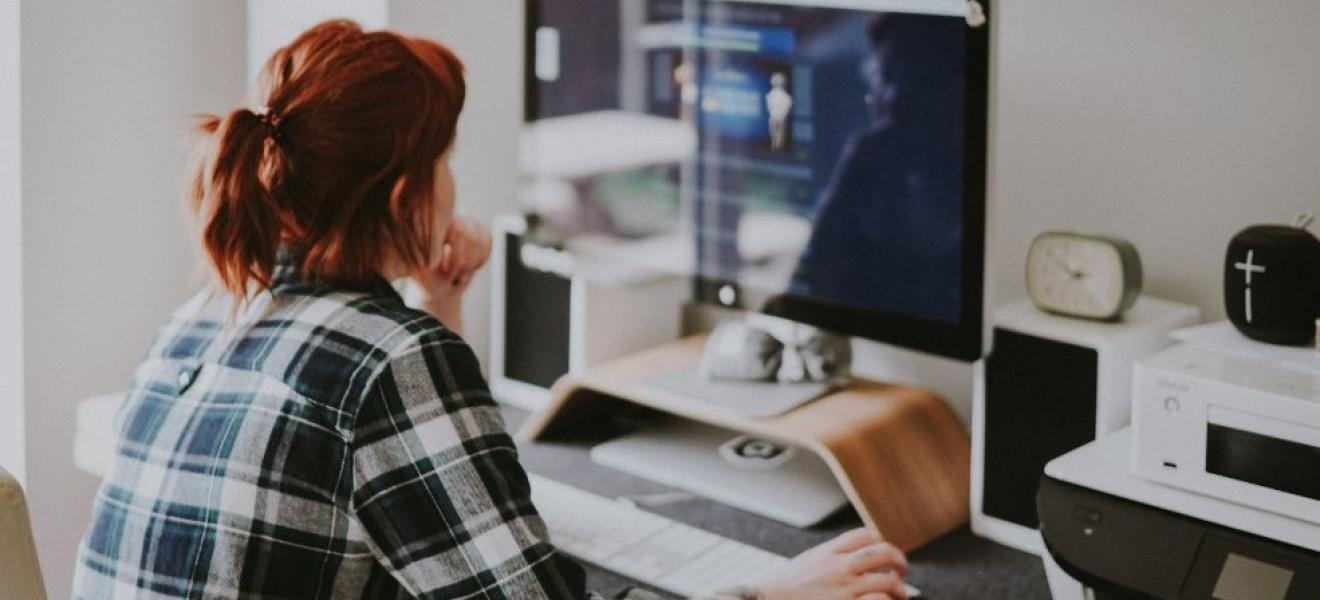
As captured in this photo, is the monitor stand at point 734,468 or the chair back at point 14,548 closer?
the chair back at point 14,548

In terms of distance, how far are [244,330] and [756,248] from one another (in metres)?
0.79

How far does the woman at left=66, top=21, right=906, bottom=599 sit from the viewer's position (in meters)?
1.28

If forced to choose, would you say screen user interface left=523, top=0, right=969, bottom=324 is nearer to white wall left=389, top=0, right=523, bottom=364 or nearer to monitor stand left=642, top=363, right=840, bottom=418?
monitor stand left=642, top=363, right=840, bottom=418

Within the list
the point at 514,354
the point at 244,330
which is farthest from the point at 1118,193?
the point at 244,330

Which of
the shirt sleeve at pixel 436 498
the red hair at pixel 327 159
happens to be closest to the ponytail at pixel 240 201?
the red hair at pixel 327 159

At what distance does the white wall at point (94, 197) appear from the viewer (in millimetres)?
2234

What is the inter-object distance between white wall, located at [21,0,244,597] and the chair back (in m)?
1.21

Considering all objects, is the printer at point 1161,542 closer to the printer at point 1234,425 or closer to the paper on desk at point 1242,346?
the printer at point 1234,425

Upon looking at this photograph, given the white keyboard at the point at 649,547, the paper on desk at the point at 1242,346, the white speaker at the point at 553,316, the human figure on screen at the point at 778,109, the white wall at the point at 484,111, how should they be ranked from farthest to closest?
the white wall at the point at 484,111 → the white speaker at the point at 553,316 → the human figure on screen at the point at 778,109 → the white keyboard at the point at 649,547 → the paper on desk at the point at 1242,346

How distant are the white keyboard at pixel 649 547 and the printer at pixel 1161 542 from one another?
20cm

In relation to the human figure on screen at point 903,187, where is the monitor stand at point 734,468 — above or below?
below

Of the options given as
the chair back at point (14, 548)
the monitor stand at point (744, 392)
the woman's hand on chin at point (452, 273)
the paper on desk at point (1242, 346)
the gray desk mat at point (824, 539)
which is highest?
the woman's hand on chin at point (452, 273)

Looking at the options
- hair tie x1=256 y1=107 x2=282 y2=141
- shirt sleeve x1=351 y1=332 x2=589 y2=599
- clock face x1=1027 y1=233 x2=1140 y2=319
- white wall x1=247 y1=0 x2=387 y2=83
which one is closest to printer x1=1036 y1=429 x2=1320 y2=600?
clock face x1=1027 y1=233 x2=1140 y2=319

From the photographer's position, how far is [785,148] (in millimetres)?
1950
